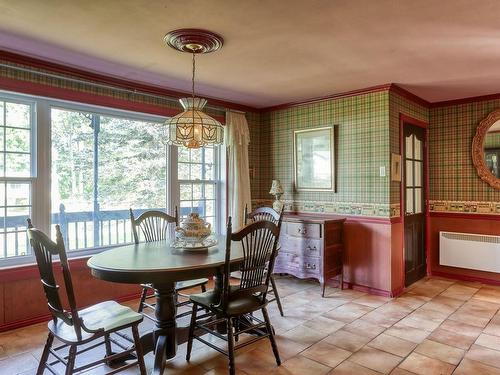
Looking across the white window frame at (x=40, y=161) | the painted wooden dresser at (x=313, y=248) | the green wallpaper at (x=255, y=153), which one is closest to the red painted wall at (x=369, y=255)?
the painted wooden dresser at (x=313, y=248)

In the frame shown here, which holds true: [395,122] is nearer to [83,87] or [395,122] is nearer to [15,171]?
[83,87]

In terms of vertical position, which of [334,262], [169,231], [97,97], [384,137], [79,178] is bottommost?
[334,262]

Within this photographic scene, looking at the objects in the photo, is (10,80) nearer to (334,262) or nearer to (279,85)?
(279,85)

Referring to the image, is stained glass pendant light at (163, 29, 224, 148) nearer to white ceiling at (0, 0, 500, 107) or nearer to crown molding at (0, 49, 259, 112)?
white ceiling at (0, 0, 500, 107)

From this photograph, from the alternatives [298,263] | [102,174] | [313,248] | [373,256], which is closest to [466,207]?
[373,256]

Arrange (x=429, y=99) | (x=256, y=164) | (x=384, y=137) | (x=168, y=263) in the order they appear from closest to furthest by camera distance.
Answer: (x=168, y=263)
(x=384, y=137)
(x=429, y=99)
(x=256, y=164)

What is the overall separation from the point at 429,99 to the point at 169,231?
3.65 metres

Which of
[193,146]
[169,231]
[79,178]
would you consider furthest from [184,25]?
[169,231]

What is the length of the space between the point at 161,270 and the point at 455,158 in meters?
4.25

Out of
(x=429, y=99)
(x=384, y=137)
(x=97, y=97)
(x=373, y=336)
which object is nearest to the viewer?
(x=373, y=336)

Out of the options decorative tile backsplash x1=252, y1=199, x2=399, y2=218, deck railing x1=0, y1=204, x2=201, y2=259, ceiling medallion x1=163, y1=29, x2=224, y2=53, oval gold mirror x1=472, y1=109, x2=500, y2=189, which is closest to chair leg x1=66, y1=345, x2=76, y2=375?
deck railing x1=0, y1=204, x2=201, y2=259

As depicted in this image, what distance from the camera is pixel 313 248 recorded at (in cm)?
408

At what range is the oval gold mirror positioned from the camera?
4.43 metres

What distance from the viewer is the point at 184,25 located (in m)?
2.47
